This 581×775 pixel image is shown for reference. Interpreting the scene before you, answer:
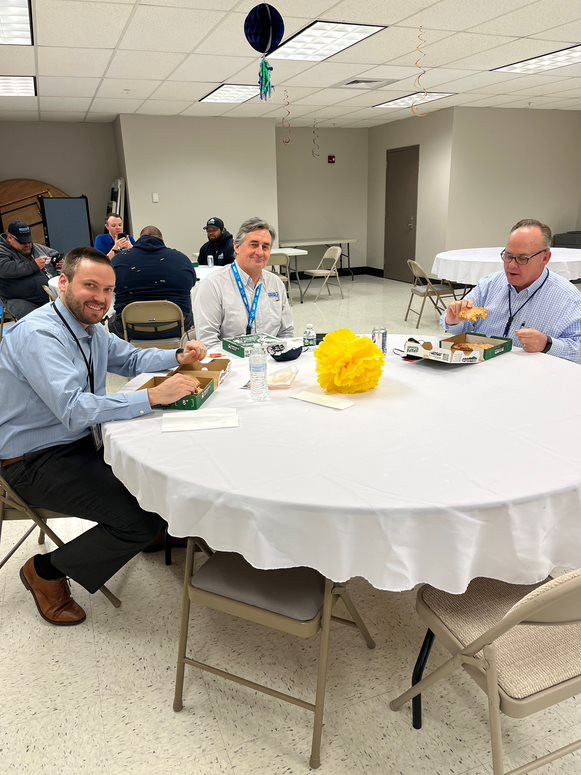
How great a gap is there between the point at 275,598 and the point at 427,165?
9.85m

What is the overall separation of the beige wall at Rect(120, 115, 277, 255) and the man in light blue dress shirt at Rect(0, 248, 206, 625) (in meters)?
7.47

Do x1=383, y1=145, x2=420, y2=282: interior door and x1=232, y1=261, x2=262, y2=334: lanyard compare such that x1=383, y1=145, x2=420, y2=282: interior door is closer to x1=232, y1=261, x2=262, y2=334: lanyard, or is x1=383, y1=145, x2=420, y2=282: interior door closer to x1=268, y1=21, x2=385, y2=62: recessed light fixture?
x1=268, y1=21, x2=385, y2=62: recessed light fixture

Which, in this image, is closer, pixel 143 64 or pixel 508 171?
pixel 143 64

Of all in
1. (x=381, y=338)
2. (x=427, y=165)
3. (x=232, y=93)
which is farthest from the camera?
(x=427, y=165)

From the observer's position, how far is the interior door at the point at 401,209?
33.9 ft

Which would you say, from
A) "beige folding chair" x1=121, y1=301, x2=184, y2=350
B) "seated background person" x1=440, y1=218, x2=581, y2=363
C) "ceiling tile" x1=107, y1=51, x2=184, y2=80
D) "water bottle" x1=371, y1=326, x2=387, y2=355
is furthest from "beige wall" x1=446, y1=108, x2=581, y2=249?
"water bottle" x1=371, y1=326, x2=387, y2=355

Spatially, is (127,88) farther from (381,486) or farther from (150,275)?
(381,486)

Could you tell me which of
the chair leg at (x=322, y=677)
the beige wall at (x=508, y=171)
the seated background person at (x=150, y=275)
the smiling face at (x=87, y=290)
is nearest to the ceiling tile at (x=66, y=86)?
the seated background person at (x=150, y=275)

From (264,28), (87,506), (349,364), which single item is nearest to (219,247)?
(264,28)

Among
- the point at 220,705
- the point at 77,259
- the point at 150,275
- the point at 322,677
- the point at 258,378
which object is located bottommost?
the point at 220,705

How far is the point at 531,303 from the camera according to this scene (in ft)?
9.35

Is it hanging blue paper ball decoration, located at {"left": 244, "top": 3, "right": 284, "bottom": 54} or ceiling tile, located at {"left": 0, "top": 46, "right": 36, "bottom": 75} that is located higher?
ceiling tile, located at {"left": 0, "top": 46, "right": 36, "bottom": 75}

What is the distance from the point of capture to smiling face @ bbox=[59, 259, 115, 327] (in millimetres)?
2104

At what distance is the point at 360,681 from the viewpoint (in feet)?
6.10
